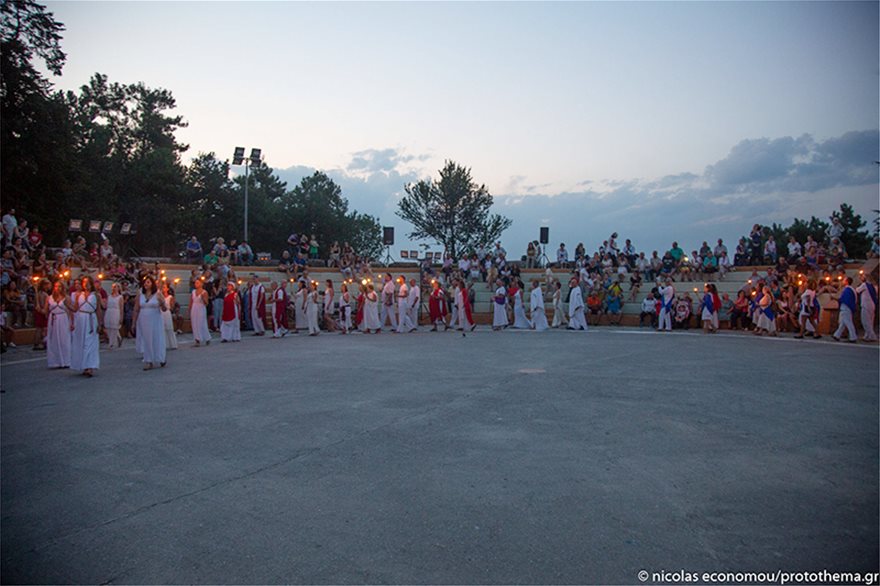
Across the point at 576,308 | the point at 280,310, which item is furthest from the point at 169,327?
the point at 576,308

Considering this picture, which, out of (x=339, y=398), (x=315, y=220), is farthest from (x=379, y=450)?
(x=315, y=220)

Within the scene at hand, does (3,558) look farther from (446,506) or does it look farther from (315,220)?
(315,220)

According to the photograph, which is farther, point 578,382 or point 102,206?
point 102,206

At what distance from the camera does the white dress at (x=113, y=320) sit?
16.4 meters

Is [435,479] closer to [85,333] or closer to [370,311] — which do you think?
[85,333]

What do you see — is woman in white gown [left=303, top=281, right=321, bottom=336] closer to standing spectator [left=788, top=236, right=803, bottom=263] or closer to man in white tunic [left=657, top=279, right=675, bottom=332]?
man in white tunic [left=657, top=279, right=675, bottom=332]

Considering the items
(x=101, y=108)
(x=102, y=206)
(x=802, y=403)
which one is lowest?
(x=802, y=403)

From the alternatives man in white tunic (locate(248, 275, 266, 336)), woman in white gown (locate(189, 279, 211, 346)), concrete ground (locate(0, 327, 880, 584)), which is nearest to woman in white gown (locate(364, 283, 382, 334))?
man in white tunic (locate(248, 275, 266, 336))

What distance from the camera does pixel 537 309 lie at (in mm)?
23766

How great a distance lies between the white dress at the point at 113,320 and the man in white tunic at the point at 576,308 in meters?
16.1

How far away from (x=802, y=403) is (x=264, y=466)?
281 inches

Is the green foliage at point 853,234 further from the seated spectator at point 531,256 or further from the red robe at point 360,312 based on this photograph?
the red robe at point 360,312

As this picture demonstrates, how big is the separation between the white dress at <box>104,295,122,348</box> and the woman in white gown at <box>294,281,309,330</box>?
6.90 metres

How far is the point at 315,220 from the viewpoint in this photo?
2441 inches
